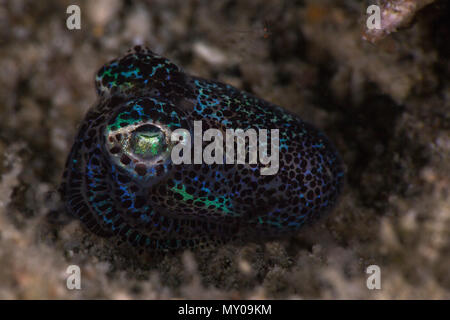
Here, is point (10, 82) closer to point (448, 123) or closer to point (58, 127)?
point (58, 127)

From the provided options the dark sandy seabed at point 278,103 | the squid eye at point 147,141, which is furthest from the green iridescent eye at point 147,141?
the dark sandy seabed at point 278,103

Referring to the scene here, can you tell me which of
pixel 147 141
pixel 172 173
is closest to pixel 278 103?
pixel 172 173

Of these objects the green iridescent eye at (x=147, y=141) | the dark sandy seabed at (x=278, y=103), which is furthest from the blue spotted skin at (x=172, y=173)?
the dark sandy seabed at (x=278, y=103)

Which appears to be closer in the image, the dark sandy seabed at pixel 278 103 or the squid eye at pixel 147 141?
the dark sandy seabed at pixel 278 103

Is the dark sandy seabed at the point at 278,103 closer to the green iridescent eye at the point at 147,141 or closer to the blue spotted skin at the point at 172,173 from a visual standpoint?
the blue spotted skin at the point at 172,173

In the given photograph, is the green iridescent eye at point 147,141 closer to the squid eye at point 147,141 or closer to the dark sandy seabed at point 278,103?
the squid eye at point 147,141

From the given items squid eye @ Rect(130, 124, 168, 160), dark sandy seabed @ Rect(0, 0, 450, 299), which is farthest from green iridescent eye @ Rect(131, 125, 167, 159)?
dark sandy seabed @ Rect(0, 0, 450, 299)

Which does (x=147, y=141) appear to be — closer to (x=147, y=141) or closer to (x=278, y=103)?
(x=147, y=141)

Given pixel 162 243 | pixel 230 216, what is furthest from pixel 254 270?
pixel 162 243
